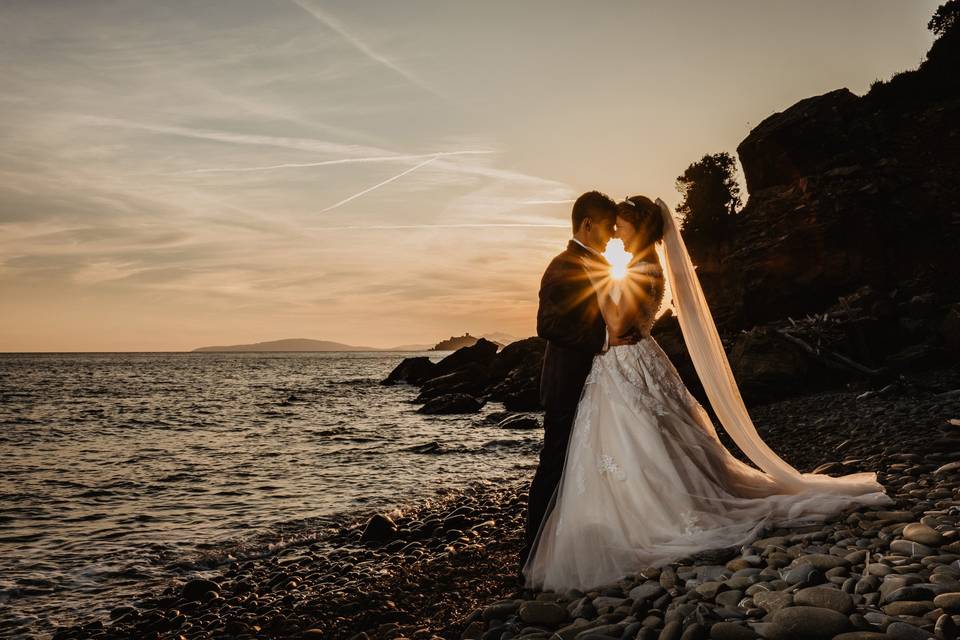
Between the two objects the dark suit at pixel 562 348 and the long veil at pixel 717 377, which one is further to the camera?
the long veil at pixel 717 377

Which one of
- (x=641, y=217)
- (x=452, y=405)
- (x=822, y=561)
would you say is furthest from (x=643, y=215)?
(x=452, y=405)

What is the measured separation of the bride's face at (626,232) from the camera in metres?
5.41

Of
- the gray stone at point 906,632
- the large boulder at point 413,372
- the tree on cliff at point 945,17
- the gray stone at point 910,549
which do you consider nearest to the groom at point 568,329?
the gray stone at point 910,549

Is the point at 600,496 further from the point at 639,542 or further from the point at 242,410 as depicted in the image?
the point at 242,410

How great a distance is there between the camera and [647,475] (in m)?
5.11

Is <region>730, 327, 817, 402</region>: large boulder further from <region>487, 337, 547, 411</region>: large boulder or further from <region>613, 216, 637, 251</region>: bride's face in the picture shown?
<region>613, 216, 637, 251</region>: bride's face

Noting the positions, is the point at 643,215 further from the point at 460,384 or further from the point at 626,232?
the point at 460,384

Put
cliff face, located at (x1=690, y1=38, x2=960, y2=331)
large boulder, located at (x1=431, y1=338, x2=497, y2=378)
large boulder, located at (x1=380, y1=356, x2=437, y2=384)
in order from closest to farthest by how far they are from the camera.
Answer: cliff face, located at (x1=690, y1=38, x2=960, y2=331) → large boulder, located at (x1=431, y1=338, x2=497, y2=378) → large boulder, located at (x1=380, y1=356, x2=437, y2=384)

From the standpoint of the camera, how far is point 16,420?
3086 cm

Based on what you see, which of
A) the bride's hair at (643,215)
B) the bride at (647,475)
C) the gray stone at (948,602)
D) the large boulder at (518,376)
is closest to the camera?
the gray stone at (948,602)

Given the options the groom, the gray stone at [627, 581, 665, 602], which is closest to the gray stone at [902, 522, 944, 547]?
the gray stone at [627, 581, 665, 602]

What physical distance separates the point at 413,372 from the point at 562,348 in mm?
57029

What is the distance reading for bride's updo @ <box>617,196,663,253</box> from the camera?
212 inches

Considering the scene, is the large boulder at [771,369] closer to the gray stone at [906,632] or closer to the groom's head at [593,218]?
the groom's head at [593,218]
